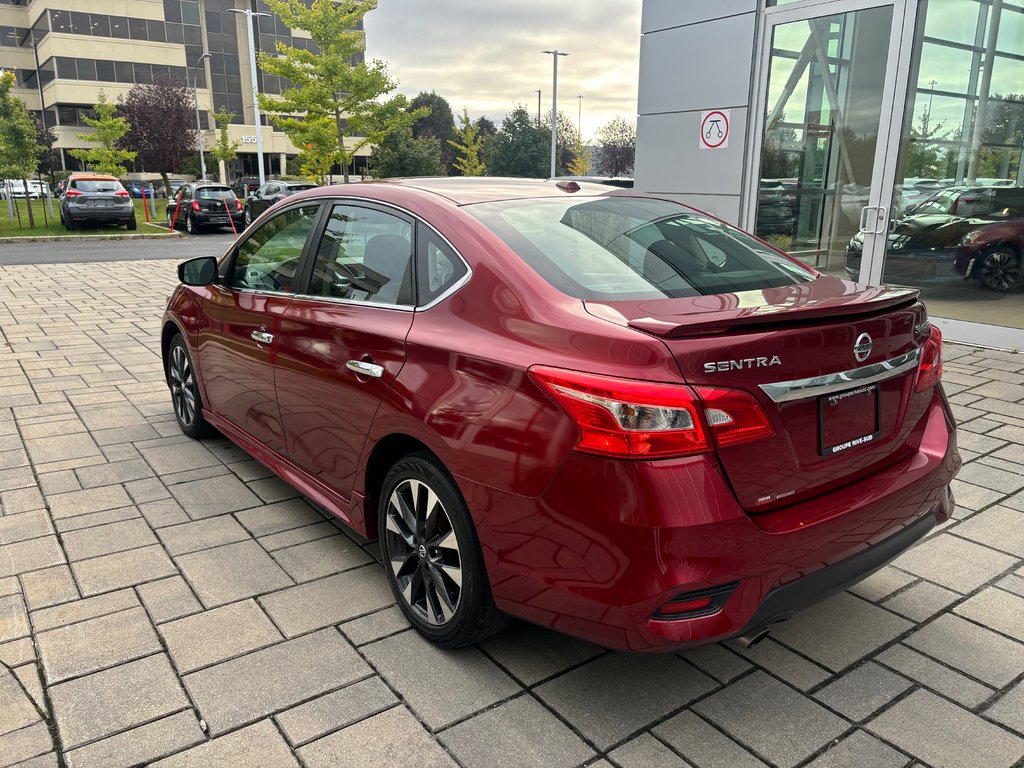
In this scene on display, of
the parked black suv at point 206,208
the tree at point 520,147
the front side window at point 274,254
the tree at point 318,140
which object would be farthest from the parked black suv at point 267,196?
the tree at point 520,147

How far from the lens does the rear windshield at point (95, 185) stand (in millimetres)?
23438

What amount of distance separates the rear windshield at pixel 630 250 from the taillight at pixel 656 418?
18.4 inches

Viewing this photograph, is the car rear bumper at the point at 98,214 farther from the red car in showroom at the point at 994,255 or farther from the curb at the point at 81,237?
the red car in showroom at the point at 994,255

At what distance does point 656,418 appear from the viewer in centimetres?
208

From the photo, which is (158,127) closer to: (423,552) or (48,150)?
(48,150)

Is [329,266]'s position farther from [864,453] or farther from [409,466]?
[864,453]

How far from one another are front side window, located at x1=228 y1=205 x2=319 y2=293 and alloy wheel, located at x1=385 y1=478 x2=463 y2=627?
1.27 meters

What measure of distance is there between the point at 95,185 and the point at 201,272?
74.6 feet

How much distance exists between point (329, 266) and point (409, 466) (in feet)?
3.62

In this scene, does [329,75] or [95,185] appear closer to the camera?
[95,185]

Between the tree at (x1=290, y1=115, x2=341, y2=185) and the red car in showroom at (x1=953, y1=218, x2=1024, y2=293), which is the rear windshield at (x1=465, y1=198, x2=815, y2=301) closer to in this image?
the red car in showroom at (x1=953, y1=218, x2=1024, y2=293)

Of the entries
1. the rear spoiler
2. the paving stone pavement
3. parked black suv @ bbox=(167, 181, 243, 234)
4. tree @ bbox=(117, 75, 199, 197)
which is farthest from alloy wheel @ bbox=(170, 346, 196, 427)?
tree @ bbox=(117, 75, 199, 197)

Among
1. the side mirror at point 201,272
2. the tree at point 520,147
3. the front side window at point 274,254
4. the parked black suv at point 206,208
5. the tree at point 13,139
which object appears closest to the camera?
the front side window at point 274,254

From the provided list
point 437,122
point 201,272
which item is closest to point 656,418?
point 201,272
